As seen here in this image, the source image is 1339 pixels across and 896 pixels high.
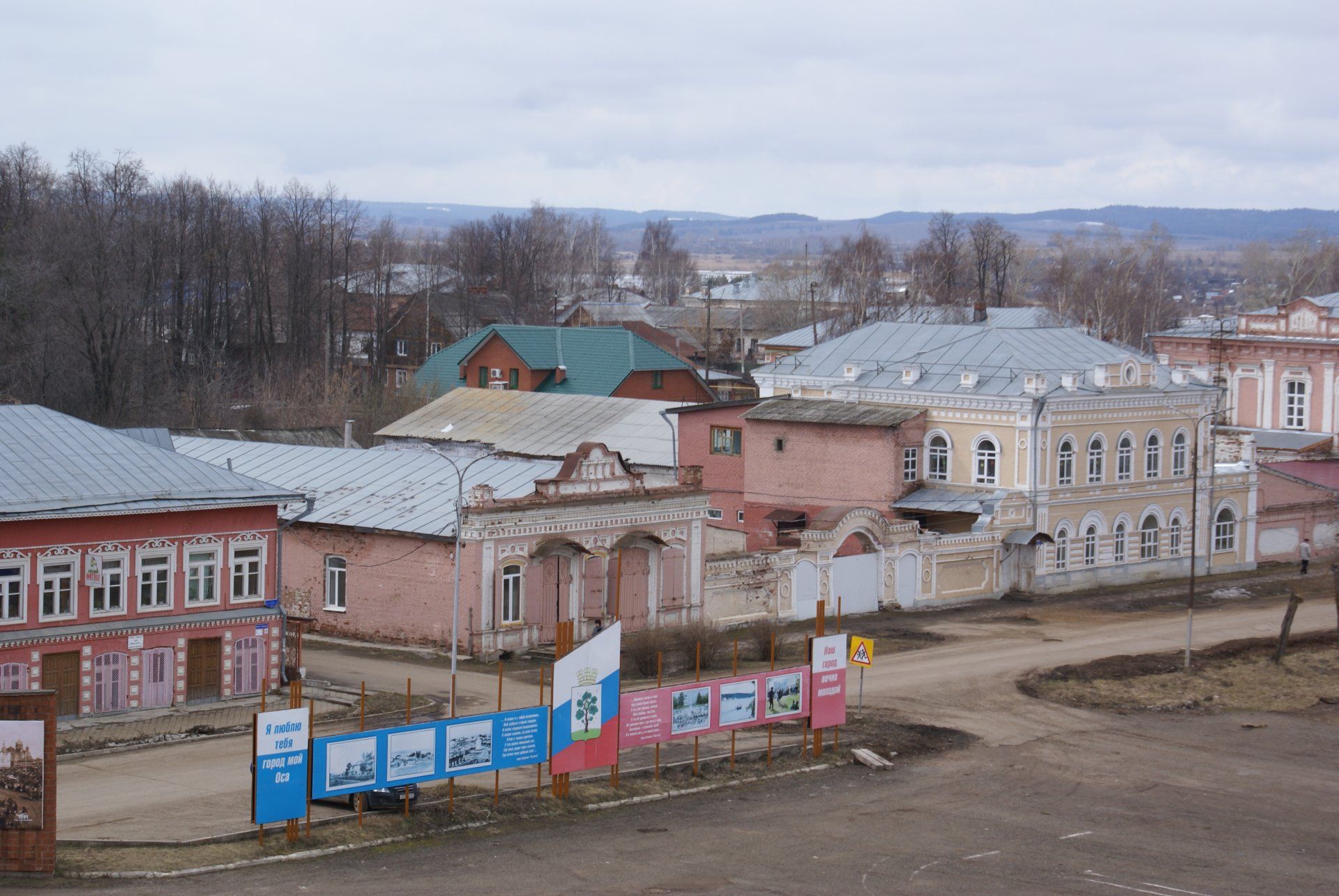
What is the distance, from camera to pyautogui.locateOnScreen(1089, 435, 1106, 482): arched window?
2098 inches

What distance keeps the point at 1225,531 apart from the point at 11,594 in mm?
42574

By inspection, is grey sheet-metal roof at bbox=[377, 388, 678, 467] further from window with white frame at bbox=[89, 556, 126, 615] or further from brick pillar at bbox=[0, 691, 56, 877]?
brick pillar at bbox=[0, 691, 56, 877]

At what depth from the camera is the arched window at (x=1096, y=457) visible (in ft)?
175

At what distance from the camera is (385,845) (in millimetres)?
23312

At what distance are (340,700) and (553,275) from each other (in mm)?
132088

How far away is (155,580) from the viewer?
1276 inches

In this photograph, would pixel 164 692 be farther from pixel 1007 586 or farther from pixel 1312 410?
pixel 1312 410

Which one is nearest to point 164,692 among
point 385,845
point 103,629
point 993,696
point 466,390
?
point 103,629

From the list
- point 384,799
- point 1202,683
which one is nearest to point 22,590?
point 384,799

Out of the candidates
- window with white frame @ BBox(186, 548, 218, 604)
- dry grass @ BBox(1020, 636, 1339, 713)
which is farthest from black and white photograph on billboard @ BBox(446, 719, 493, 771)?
dry grass @ BBox(1020, 636, 1339, 713)

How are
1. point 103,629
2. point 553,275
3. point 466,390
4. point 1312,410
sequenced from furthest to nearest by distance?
point 553,275 → point 1312,410 → point 466,390 → point 103,629

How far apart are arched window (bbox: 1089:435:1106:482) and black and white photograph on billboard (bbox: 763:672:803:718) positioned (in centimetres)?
2680

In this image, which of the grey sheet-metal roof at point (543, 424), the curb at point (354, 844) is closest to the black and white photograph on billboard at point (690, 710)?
the curb at point (354, 844)

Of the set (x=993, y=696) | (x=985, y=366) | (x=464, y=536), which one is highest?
(x=985, y=366)
